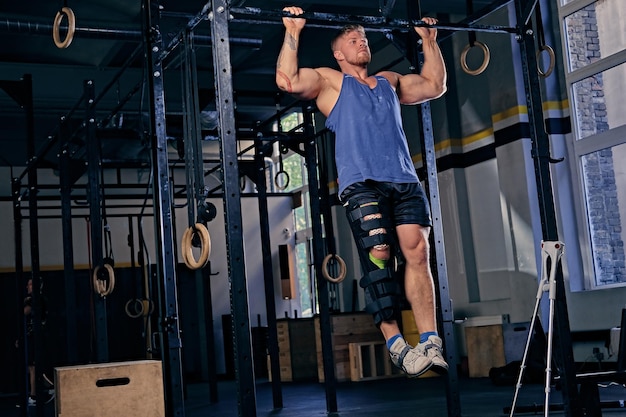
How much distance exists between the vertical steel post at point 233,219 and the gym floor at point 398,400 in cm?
280

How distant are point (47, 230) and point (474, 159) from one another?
798 centimetres

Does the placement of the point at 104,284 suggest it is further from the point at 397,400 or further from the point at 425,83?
the point at 425,83

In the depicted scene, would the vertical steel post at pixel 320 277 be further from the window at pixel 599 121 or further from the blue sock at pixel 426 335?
the window at pixel 599 121

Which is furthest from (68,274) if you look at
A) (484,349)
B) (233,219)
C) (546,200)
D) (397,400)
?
(484,349)

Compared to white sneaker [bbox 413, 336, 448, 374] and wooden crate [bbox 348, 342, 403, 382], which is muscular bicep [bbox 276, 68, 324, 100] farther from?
wooden crate [bbox 348, 342, 403, 382]

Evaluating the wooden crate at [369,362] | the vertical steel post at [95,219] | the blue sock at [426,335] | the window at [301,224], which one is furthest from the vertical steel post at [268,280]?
the window at [301,224]

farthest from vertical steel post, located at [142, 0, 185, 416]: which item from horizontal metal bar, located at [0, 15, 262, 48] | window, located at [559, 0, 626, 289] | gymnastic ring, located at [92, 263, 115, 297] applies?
window, located at [559, 0, 626, 289]

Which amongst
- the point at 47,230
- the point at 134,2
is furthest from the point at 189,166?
the point at 47,230

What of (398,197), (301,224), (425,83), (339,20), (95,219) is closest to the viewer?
(398,197)

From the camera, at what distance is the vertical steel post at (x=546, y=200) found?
14.4ft

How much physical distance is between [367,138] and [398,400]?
4349mm

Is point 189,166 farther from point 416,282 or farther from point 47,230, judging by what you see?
point 47,230

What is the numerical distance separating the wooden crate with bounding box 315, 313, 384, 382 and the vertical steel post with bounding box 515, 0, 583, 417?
21.9 feet

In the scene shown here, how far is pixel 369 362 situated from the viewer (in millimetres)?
11258
